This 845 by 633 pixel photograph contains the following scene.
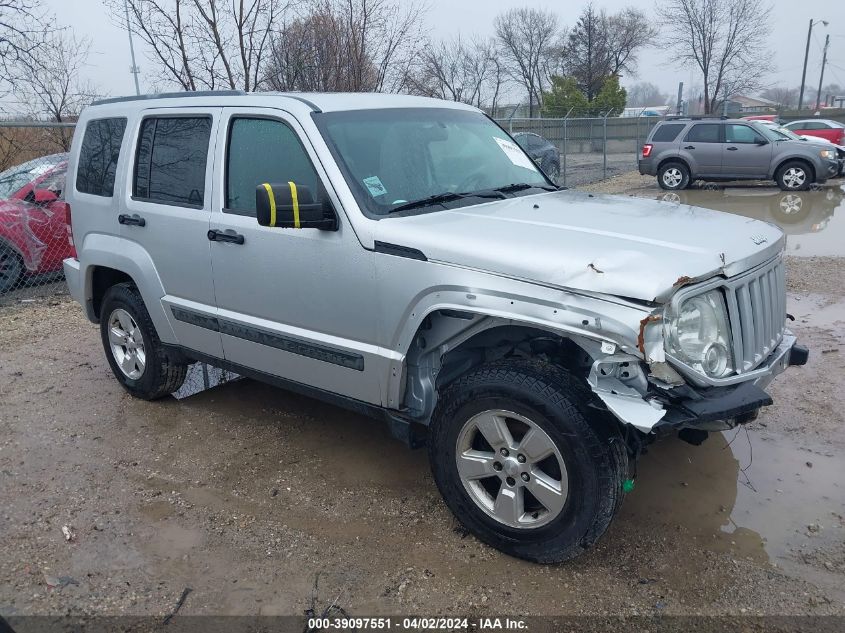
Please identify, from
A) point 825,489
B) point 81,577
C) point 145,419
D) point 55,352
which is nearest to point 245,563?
point 81,577

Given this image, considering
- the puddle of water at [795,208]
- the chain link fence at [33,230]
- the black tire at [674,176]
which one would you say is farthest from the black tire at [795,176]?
the chain link fence at [33,230]

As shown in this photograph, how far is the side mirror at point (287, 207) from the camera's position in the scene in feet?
10.8

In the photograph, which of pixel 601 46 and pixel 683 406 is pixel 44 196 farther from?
pixel 601 46

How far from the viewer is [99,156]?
5.05m

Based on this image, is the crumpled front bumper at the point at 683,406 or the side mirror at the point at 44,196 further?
the side mirror at the point at 44,196

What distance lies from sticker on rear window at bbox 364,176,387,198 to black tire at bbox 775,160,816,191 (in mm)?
15443

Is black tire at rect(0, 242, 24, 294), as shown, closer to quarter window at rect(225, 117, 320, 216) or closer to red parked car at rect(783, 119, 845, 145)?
quarter window at rect(225, 117, 320, 216)

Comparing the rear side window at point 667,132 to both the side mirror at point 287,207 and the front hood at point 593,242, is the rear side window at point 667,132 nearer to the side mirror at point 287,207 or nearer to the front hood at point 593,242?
the front hood at point 593,242

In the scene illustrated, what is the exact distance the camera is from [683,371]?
2.78 meters

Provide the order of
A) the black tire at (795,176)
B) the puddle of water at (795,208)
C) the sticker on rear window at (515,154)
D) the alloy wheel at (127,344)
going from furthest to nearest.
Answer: the black tire at (795,176)
the puddle of water at (795,208)
the alloy wheel at (127,344)
the sticker on rear window at (515,154)

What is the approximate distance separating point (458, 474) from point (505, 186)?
1.78 metres

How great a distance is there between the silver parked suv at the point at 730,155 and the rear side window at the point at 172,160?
1495cm

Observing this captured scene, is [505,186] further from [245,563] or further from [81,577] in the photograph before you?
[81,577]

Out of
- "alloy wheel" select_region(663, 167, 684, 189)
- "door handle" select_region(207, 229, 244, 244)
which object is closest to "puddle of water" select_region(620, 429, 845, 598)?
"door handle" select_region(207, 229, 244, 244)
